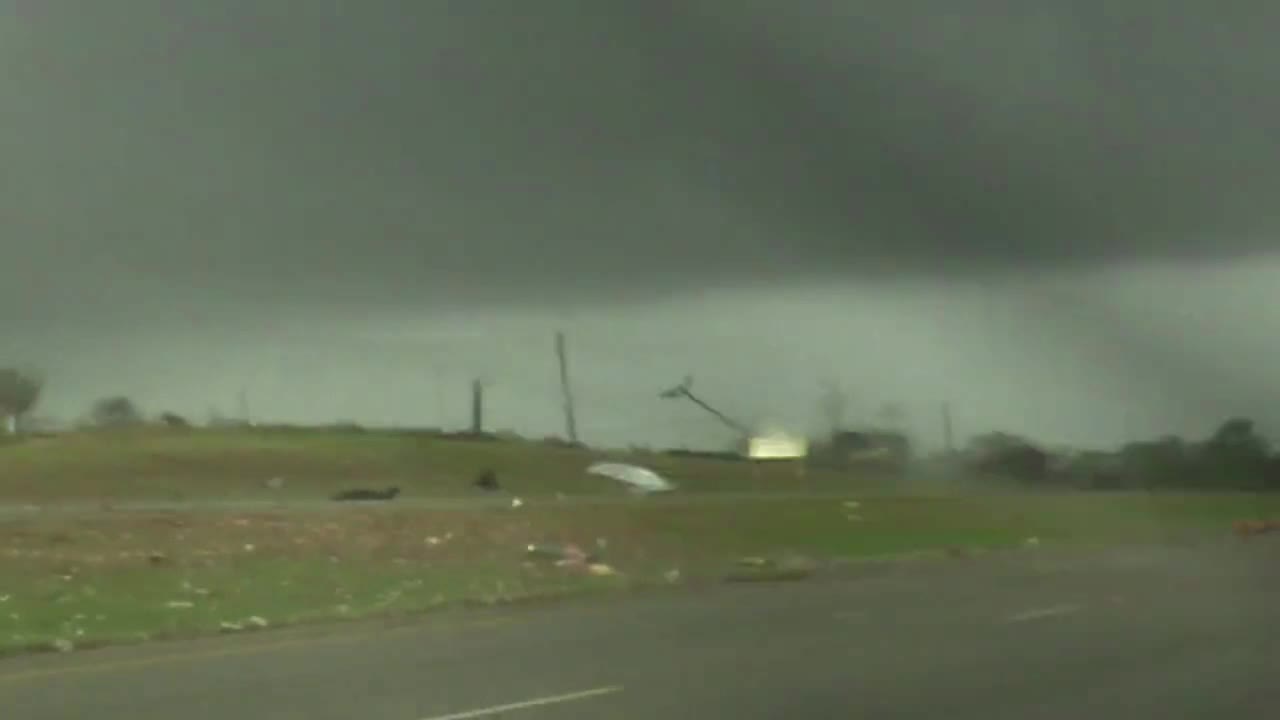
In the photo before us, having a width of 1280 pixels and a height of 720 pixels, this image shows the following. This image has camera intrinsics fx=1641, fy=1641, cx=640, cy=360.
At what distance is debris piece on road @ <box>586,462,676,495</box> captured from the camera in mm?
56500

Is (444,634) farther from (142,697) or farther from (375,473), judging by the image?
(375,473)

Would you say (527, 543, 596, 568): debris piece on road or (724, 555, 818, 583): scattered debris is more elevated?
(527, 543, 596, 568): debris piece on road

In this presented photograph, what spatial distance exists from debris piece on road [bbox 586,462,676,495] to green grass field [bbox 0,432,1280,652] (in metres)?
1.13

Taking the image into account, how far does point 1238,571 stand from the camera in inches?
1077

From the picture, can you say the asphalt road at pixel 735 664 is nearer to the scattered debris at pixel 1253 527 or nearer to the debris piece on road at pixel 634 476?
the scattered debris at pixel 1253 527

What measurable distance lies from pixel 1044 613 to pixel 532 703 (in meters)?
9.33

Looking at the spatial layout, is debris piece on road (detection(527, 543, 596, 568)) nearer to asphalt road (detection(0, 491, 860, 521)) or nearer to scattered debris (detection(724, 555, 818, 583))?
scattered debris (detection(724, 555, 818, 583))

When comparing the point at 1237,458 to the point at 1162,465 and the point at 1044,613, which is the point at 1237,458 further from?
the point at 1044,613

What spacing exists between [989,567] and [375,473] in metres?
35.7

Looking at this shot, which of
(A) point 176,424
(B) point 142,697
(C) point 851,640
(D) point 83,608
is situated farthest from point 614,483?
(B) point 142,697

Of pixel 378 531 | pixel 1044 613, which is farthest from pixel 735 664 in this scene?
pixel 378 531

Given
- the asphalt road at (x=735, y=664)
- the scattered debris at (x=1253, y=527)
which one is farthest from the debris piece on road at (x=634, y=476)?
the asphalt road at (x=735, y=664)

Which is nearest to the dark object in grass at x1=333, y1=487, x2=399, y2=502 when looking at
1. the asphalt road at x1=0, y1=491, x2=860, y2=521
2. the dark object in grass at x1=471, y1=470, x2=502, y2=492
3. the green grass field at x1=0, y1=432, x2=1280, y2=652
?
the asphalt road at x1=0, y1=491, x2=860, y2=521

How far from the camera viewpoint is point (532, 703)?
12148mm
